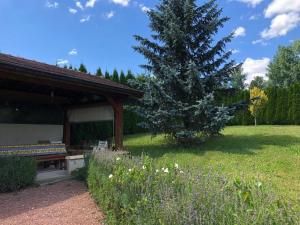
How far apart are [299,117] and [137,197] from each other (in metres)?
19.0

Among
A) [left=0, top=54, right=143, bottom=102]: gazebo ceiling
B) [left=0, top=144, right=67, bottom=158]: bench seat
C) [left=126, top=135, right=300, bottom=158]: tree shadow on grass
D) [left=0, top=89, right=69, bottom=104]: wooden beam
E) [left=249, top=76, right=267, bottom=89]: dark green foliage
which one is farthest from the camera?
[left=249, top=76, right=267, bottom=89]: dark green foliage

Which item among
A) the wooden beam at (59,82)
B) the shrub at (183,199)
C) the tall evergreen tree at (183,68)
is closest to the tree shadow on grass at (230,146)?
the tall evergreen tree at (183,68)

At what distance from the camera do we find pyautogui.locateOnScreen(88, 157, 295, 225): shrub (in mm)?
2361

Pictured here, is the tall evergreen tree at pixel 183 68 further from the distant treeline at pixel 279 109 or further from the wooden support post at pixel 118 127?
the distant treeline at pixel 279 109

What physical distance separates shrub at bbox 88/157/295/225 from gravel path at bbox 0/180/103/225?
27.3 inches

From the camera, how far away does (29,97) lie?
1214 cm

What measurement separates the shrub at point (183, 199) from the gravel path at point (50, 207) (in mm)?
694

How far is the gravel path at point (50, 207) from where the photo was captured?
4715 millimetres

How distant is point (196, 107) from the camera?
32.1 feet

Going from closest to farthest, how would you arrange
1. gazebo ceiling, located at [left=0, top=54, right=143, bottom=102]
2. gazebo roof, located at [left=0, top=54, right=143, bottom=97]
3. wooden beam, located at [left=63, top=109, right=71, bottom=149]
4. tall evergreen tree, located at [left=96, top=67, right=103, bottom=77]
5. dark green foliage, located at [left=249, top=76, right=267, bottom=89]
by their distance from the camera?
gazebo roof, located at [left=0, top=54, right=143, bottom=97] < gazebo ceiling, located at [left=0, top=54, right=143, bottom=102] < wooden beam, located at [left=63, top=109, right=71, bottom=149] < tall evergreen tree, located at [left=96, top=67, right=103, bottom=77] < dark green foliage, located at [left=249, top=76, right=267, bottom=89]

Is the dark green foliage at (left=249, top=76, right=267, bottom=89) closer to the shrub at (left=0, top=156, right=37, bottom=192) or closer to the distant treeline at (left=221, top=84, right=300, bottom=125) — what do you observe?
the distant treeline at (left=221, top=84, right=300, bottom=125)

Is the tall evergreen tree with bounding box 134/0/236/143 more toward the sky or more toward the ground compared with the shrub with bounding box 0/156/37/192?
more toward the sky

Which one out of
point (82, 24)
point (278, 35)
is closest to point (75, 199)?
point (82, 24)

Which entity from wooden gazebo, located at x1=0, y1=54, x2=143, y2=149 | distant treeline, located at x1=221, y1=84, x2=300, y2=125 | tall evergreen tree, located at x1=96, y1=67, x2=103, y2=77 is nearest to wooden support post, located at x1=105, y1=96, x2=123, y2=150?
wooden gazebo, located at x1=0, y1=54, x2=143, y2=149
